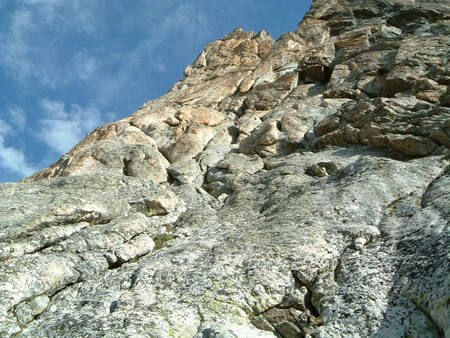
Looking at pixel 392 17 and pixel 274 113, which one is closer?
pixel 274 113

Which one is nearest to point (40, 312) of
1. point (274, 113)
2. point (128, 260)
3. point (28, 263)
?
point (28, 263)

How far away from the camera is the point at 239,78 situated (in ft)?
179

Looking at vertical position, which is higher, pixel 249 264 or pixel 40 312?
pixel 40 312

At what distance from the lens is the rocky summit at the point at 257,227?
11688 mm

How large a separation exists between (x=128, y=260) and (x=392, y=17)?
59.9m

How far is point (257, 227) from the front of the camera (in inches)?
689

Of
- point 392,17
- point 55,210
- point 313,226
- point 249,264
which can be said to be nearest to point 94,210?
point 55,210

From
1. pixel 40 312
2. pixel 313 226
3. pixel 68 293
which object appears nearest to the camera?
pixel 40 312

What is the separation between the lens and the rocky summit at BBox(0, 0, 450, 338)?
11688mm

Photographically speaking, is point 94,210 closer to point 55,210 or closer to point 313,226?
point 55,210

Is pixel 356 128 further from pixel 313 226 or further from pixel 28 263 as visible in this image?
pixel 28 263

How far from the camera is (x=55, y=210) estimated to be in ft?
61.5

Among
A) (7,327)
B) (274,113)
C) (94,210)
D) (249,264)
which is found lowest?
(249,264)

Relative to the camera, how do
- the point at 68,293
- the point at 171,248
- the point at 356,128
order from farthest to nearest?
the point at 356,128 < the point at 171,248 < the point at 68,293
